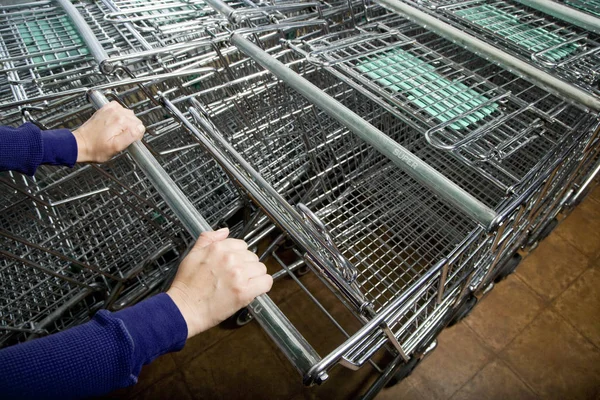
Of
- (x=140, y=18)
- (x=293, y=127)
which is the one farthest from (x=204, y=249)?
(x=140, y=18)

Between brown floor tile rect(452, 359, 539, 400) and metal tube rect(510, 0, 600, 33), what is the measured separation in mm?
1474

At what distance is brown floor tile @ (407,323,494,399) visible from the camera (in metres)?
1.67

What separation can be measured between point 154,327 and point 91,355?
0.34ft

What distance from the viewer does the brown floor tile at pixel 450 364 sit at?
1.67 meters

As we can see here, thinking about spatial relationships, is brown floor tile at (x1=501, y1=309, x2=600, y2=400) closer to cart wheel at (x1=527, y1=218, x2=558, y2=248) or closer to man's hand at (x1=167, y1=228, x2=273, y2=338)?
cart wheel at (x1=527, y1=218, x2=558, y2=248)

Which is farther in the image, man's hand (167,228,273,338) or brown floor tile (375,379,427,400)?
brown floor tile (375,379,427,400)

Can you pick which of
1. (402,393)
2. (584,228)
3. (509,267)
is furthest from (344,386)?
(584,228)

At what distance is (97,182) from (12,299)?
57cm

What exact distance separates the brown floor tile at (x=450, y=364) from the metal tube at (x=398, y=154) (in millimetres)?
1190

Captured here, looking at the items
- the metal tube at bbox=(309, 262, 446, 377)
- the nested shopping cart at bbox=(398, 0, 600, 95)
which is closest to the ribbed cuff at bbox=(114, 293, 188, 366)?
the metal tube at bbox=(309, 262, 446, 377)

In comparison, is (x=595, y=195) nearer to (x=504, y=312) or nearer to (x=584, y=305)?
(x=584, y=305)

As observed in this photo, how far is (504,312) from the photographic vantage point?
6.13ft

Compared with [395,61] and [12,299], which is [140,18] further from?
[12,299]

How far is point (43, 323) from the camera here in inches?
54.7
